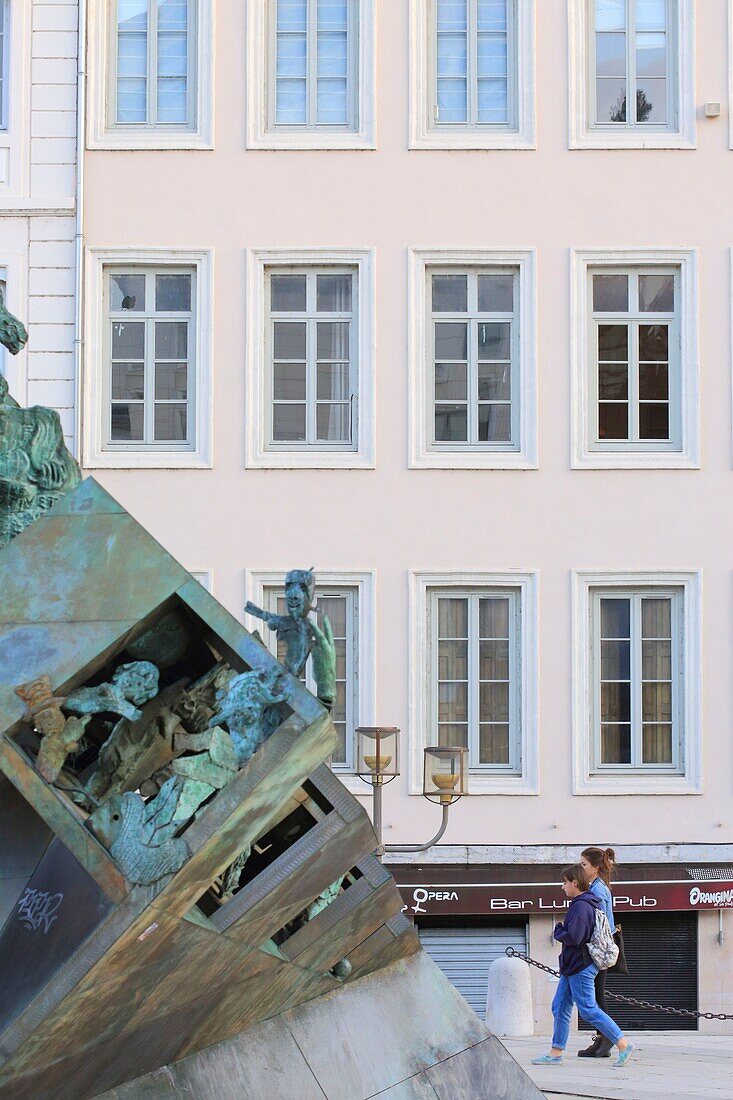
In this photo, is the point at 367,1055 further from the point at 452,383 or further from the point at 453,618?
the point at 452,383

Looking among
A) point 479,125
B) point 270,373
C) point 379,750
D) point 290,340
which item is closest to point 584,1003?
point 379,750

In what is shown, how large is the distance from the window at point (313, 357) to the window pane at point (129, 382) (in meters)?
1.46

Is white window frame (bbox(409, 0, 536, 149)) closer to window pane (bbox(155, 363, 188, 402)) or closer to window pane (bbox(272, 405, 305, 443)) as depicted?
window pane (bbox(272, 405, 305, 443))

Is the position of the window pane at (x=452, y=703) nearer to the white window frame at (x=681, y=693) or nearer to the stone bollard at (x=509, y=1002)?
the white window frame at (x=681, y=693)

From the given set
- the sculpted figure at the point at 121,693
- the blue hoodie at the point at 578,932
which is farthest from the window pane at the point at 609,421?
the sculpted figure at the point at 121,693

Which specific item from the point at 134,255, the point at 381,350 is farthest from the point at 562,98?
Result: the point at 134,255

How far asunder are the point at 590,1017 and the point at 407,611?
840cm

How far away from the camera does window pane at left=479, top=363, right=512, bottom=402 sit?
2252 centimetres

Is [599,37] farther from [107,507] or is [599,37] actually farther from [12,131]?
[107,507]

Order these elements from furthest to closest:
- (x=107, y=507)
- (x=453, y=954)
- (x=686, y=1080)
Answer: (x=453, y=954), (x=686, y=1080), (x=107, y=507)

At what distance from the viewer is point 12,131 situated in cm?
2242

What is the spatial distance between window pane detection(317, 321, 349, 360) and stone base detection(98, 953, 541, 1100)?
499 inches

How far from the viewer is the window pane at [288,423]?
22469mm

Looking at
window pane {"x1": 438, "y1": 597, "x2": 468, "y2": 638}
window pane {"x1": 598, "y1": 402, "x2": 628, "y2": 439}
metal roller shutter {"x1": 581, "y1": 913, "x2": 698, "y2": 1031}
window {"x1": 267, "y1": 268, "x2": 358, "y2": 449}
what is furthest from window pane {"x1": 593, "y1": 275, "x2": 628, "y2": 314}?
metal roller shutter {"x1": 581, "y1": 913, "x2": 698, "y2": 1031}
